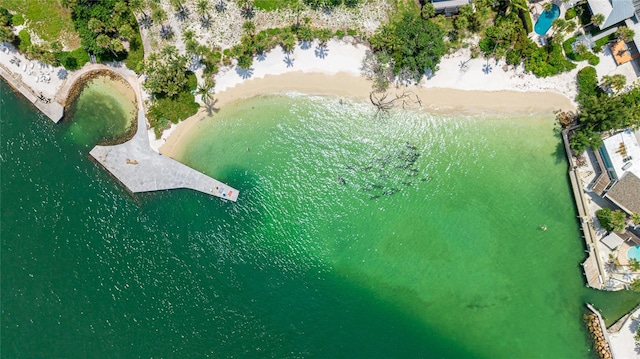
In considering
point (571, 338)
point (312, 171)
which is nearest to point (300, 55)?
point (312, 171)

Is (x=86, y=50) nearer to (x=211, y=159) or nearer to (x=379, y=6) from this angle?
(x=211, y=159)

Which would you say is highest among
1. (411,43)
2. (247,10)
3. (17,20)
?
(17,20)

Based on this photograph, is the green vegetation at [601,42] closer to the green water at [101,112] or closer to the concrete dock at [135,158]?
the concrete dock at [135,158]

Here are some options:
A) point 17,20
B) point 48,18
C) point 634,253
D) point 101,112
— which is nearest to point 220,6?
point 101,112

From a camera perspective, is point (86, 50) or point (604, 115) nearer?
point (604, 115)

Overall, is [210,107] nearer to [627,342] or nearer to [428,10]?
[428,10]
